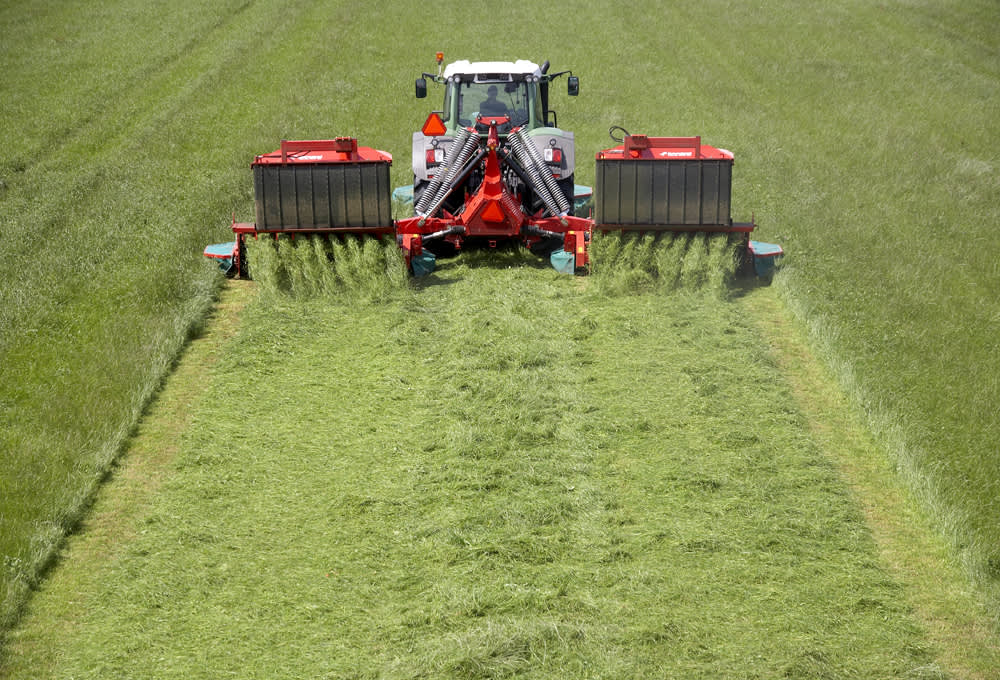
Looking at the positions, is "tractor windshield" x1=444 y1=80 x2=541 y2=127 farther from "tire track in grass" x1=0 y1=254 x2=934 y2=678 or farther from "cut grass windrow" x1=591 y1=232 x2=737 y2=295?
"tire track in grass" x1=0 y1=254 x2=934 y2=678

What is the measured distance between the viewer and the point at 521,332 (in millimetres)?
Result: 9648

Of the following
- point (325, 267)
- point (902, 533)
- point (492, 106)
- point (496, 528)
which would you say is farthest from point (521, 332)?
point (492, 106)

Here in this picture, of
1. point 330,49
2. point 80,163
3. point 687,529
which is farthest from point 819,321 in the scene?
point 330,49

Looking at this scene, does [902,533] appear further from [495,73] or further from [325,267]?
[495,73]

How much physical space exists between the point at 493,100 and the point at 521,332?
13.9ft

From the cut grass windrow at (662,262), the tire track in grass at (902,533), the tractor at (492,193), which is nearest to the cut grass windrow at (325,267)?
the tractor at (492,193)

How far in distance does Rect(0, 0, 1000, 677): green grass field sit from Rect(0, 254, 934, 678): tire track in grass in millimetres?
29

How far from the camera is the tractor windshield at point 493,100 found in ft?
41.9

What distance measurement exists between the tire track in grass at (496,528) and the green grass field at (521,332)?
29 millimetres

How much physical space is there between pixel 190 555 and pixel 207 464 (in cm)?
122

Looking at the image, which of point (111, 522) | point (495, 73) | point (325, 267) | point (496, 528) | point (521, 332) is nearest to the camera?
point (496, 528)

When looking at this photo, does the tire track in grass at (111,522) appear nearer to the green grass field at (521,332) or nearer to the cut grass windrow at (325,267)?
the green grass field at (521,332)

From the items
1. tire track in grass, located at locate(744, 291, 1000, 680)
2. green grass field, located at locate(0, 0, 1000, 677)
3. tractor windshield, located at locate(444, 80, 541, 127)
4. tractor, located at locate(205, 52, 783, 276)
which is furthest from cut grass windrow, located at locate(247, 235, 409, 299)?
tire track in grass, located at locate(744, 291, 1000, 680)

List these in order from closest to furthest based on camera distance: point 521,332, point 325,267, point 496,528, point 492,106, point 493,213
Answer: point 496,528
point 521,332
point 325,267
point 493,213
point 492,106
